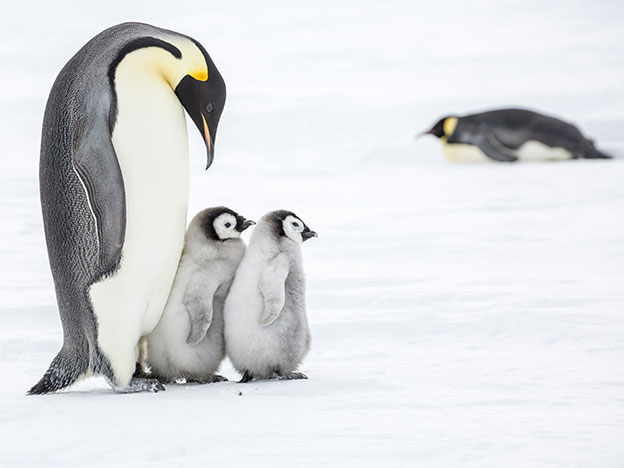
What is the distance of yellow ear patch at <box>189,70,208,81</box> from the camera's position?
3.36m


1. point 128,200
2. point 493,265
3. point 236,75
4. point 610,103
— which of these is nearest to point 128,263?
point 128,200

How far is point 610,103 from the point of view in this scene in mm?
13727

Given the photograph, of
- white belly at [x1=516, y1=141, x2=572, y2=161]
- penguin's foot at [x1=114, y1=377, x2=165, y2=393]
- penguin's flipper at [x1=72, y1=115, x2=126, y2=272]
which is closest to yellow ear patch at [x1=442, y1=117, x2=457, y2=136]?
white belly at [x1=516, y1=141, x2=572, y2=161]

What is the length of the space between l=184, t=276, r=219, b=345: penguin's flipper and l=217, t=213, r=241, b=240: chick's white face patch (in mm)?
164

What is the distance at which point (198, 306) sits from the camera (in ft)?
11.1

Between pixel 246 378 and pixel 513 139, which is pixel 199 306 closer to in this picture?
pixel 246 378

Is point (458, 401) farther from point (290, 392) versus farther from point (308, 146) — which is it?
point (308, 146)

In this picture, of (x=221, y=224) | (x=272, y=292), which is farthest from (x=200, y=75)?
(x=272, y=292)

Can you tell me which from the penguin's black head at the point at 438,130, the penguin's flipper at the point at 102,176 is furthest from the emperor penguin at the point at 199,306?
the penguin's black head at the point at 438,130

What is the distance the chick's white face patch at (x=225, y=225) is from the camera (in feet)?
11.4

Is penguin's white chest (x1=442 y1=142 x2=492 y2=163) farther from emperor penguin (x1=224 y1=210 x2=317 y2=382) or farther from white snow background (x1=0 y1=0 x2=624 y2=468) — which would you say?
emperor penguin (x1=224 y1=210 x2=317 y2=382)

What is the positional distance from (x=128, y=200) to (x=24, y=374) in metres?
0.84

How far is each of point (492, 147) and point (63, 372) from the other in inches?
327

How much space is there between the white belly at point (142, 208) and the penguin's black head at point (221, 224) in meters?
0.15
